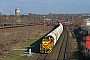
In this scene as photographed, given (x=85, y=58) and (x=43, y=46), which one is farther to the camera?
(x=43, y=46)

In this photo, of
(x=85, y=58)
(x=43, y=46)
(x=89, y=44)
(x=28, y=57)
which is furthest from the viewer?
(x=43, y=46)

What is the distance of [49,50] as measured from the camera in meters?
29.1

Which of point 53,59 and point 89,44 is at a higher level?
point 89,44

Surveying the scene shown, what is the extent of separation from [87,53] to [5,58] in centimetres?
905

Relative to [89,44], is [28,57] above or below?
below

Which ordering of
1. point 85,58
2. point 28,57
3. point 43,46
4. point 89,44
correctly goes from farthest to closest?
1. point 43,46
2. point 28,57
3. point 85,58
4. point 89,44

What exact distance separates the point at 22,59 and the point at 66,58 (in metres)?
4.83

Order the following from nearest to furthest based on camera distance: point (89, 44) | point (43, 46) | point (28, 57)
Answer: point (89, 44) → point (28, 57) → point (43, 46)

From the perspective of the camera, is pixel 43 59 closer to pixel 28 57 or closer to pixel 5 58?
pixel 28 57

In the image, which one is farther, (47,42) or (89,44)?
(47,42)

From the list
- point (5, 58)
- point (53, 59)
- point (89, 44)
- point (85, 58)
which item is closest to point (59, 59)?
point (53, 59)

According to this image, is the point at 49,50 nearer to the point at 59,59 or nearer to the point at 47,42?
the point at 47,42

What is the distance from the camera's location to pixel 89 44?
2222 cm

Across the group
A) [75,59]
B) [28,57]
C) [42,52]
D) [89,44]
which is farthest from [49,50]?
[89,44]
